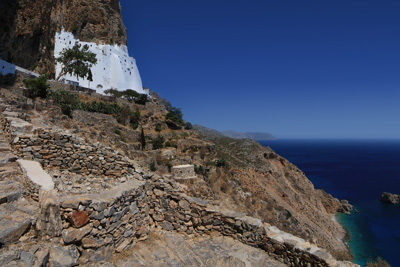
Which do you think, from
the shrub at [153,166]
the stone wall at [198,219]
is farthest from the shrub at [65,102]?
the stone wall at [198,219]

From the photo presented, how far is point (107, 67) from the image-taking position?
34.2 meters

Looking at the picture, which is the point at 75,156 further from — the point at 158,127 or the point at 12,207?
the point at 158,127

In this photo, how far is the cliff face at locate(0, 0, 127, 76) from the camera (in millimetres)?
23828

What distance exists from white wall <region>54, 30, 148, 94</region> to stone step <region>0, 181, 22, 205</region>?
29.8 m

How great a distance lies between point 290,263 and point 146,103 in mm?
25443

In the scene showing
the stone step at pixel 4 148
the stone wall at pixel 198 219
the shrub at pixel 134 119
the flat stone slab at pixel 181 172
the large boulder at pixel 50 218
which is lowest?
the flat stone slab at pixel 181 172

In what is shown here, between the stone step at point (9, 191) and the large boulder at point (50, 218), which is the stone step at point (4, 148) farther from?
the large boulder at point (50, 218)

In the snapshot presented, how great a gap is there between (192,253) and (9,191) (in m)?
3.45

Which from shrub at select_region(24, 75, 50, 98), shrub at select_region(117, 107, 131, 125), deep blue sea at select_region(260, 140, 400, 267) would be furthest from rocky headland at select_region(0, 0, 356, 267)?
deep blue sea at select_region(260, 140, 400, 267)

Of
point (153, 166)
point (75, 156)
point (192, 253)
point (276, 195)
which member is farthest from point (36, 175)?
point (276, 195)

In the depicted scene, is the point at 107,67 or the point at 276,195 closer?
the point at 276,195

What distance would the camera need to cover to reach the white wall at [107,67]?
3153 cm

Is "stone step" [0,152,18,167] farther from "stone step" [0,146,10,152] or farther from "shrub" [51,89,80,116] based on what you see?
"shrub" [51,89,80,116]

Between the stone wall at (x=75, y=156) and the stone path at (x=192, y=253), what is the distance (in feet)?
6.11
